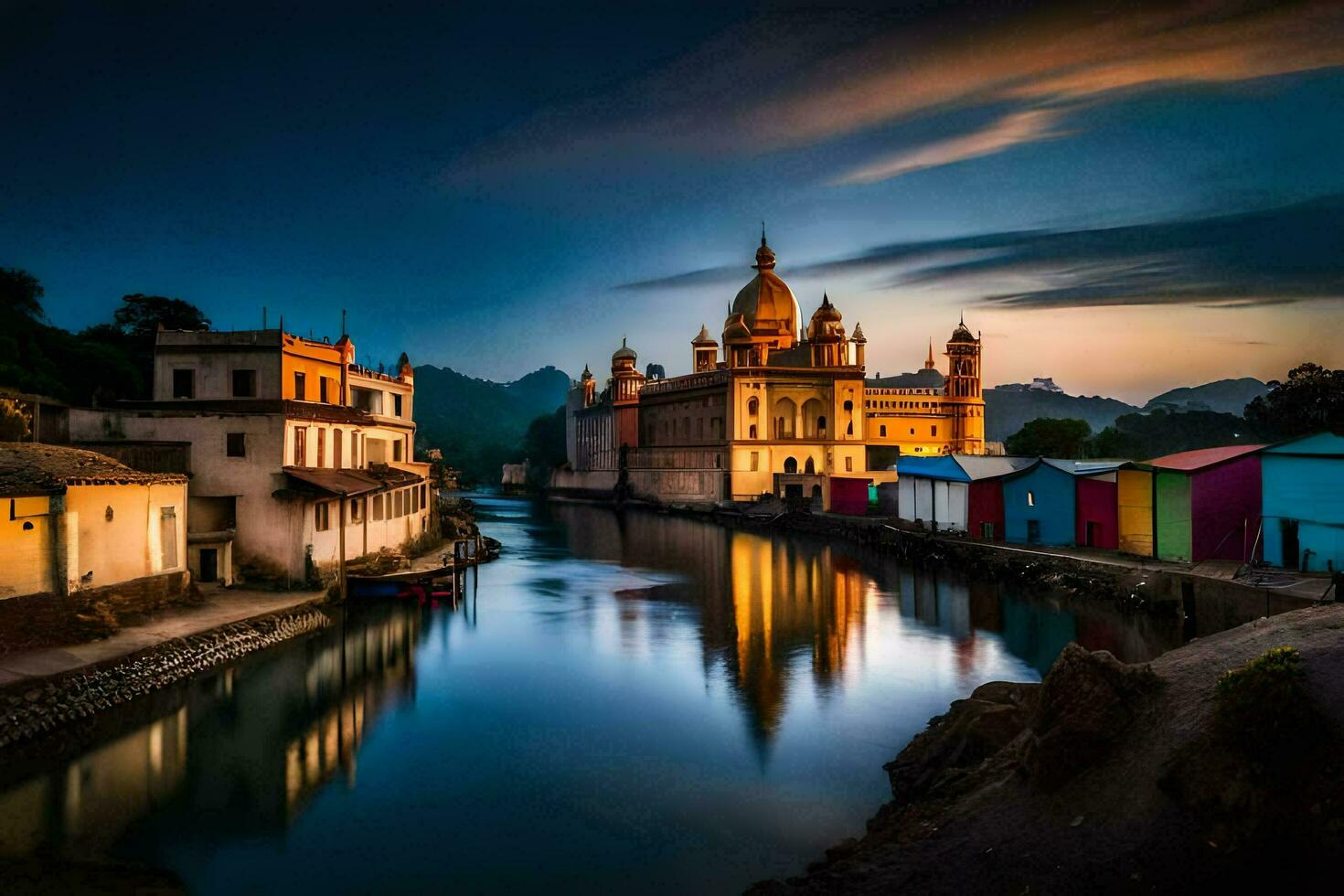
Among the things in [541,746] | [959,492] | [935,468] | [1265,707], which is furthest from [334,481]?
[935,468]

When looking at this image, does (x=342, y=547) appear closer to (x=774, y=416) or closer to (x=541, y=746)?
(x=541, y=746)

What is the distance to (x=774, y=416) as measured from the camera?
64062 mm

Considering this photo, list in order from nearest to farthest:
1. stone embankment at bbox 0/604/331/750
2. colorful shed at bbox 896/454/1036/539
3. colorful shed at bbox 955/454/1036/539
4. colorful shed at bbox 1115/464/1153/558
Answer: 1. stone embankment at bbox 0/604/331/750
2. colorful shed at bbox 1115/464/1153/558
3. colorful shed at bbox 955/454/1036/539
4. colorful shed at bbox 896/454/1036/539

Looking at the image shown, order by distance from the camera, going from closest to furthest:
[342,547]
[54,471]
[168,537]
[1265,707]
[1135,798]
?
[1265,707] < [1135,798] < [54,471] < [168,537] < [342,547]

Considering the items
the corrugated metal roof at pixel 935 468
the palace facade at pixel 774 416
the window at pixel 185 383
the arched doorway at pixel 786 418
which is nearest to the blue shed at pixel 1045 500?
the corrugated metal roof at pixel 935 468

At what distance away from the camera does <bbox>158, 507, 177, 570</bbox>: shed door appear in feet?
62.3

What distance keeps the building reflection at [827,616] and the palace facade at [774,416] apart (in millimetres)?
16269

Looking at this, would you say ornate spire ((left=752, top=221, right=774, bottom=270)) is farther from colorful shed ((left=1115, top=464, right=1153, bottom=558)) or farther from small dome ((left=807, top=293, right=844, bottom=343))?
colorful shed ((left=1115, top=464, right=1153, bottom=558))

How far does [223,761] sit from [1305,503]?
2129 cm

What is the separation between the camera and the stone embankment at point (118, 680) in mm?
12875

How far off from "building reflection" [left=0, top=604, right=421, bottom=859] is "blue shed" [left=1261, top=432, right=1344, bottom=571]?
18.7m

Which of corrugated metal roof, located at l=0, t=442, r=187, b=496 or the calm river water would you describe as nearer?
the calm river water

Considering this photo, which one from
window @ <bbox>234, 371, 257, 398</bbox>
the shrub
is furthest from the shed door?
the shrub

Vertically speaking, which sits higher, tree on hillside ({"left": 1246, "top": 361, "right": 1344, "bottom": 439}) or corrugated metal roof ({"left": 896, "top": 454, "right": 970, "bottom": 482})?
tree on hillside ({"left": 1246, "top": 361, "right": 1344, "bottom": 439})
